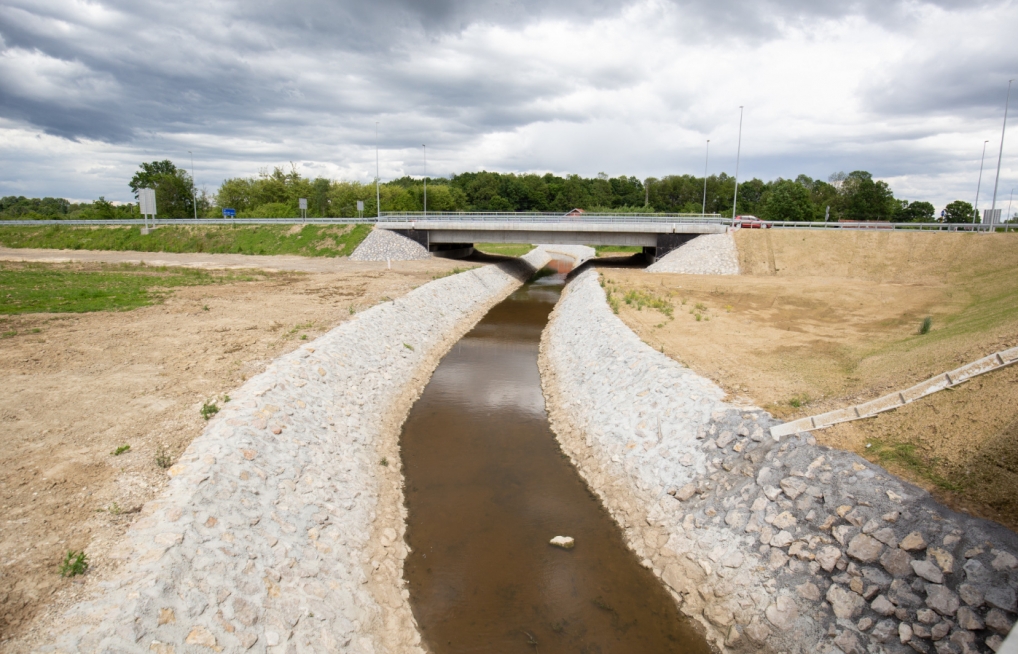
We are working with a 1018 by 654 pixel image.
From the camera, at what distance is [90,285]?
118 feet

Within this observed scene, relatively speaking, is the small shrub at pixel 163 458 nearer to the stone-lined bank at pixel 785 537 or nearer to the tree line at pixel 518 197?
the stone-lined bank at pixel 785 537

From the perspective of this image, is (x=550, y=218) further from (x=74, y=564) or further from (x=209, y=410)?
(x=74, y=564)

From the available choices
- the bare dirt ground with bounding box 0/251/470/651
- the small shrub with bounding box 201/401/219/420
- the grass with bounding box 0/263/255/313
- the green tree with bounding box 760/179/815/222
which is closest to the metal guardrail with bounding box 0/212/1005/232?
the grass with bounding box 0/263/255/313

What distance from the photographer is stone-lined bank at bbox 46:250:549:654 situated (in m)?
8.48

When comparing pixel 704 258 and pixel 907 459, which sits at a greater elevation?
pixel 704 258

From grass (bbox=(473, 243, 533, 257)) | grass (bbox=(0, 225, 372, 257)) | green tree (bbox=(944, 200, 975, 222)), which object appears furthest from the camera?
green tree (bbox=(944, 200, 975, 222))

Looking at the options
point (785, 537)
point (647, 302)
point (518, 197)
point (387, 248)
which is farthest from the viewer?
point (518, 197)

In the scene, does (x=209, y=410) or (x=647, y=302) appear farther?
(x=647, y=302)

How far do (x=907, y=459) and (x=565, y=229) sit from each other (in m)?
48.5

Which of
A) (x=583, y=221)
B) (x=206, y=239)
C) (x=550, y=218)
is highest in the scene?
(x=550, y=218)

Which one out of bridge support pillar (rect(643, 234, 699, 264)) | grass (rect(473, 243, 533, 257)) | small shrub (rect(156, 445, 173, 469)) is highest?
bridge support pillar (rect(643, 234, 699, 264))

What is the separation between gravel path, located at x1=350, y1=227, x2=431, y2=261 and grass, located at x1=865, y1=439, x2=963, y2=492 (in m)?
53.8

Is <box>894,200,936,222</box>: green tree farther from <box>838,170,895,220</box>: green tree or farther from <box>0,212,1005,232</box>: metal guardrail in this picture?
<box>0,212,1005,232</box>: metal guardrail

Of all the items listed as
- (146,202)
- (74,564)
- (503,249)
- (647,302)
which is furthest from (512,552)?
(146,202)
